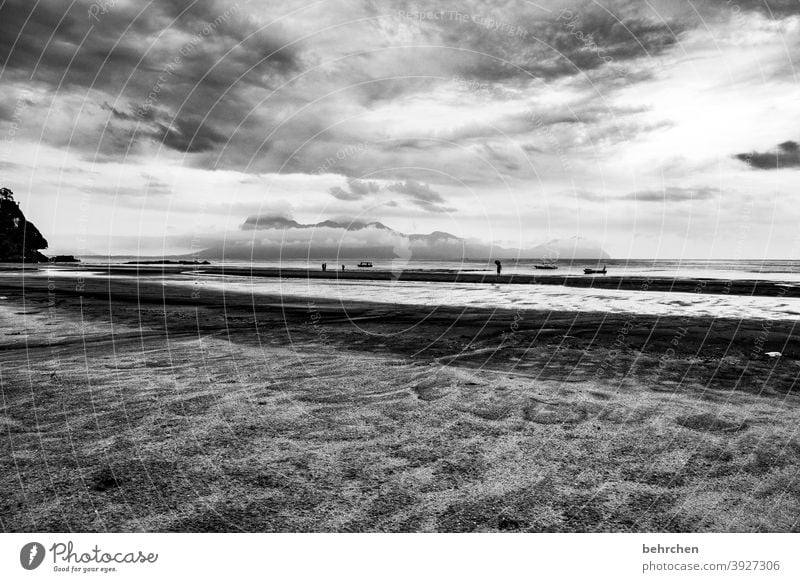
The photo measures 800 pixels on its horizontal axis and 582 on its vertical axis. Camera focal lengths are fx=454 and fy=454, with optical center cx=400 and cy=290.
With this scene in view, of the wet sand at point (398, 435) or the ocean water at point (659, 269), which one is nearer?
the wet sand at point (398, 435)

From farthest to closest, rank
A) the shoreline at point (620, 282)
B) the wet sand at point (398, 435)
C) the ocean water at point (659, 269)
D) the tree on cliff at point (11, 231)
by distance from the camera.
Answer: the tree on cliff at point (11, 231) < the ocean water at point (659, 269) < the shoreline at point (620, 282) < the wet sand at point (398, 435)

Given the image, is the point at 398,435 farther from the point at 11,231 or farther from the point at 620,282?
the point at 11,231

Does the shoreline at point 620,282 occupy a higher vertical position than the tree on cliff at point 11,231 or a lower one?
lower

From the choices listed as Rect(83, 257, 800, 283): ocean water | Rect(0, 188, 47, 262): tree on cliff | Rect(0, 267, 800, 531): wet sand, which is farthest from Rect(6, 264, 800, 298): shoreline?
Rect(0, 188, 47, 262): tree on cliff

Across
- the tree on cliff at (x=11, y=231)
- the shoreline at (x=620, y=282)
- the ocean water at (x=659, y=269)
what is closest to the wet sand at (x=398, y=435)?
the shoreline at (x=620, y=282)

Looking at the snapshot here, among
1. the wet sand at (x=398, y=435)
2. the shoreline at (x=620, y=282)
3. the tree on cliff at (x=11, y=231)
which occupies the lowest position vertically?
the wet sand at (x=398, y=435)

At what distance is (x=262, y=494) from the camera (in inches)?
198

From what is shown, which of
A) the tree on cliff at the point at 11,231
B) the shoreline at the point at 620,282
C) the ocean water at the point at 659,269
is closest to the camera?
the shoreline at the point at 620,282

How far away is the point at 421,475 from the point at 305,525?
152 cm

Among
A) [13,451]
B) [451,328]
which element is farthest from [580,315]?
[13,451]

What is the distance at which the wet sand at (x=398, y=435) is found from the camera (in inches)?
188

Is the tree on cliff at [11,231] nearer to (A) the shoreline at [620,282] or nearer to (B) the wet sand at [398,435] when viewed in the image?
(A) the shoreline at [620,282]

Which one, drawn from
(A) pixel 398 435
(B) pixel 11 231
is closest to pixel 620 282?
(A) pixel 398 435

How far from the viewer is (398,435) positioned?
21.8 feet
